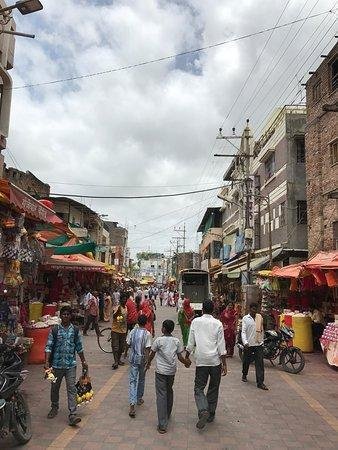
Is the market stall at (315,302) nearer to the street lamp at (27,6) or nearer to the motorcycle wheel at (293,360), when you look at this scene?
the motorcycle wheel at (293,360)

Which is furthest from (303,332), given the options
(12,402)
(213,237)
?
(213,237)

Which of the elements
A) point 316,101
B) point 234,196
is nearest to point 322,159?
point 316,101

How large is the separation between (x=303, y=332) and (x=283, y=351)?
114 inches

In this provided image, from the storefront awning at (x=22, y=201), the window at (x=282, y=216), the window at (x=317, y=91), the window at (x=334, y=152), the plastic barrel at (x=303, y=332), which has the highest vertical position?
the window at (x=317, y=91)

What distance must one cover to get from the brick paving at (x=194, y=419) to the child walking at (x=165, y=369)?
252 millimetres

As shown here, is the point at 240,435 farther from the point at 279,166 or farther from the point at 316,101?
the point at 279,166

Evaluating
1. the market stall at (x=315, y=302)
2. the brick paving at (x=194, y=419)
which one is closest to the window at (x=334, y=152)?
the market stall at (x=315, y=302)

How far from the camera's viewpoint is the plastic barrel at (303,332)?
13102 millimetres

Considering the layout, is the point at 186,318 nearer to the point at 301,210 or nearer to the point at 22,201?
the point at 22,201

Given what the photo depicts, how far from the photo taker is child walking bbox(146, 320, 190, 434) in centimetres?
598

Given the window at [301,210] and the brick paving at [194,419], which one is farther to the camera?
the window at [301,210]

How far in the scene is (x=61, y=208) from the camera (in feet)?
113

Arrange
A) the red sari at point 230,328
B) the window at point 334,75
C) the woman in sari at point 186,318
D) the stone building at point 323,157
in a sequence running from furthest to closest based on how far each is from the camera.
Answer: the window at point 334,75 → the stone building at point 323,157 → the woman in sari at point 186,318 → the red sari at point 230,328

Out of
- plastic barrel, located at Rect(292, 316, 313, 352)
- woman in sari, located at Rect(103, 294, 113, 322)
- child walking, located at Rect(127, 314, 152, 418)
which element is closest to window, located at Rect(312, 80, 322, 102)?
plastic barrel, located at Rect(292, 316, 313, 352)
